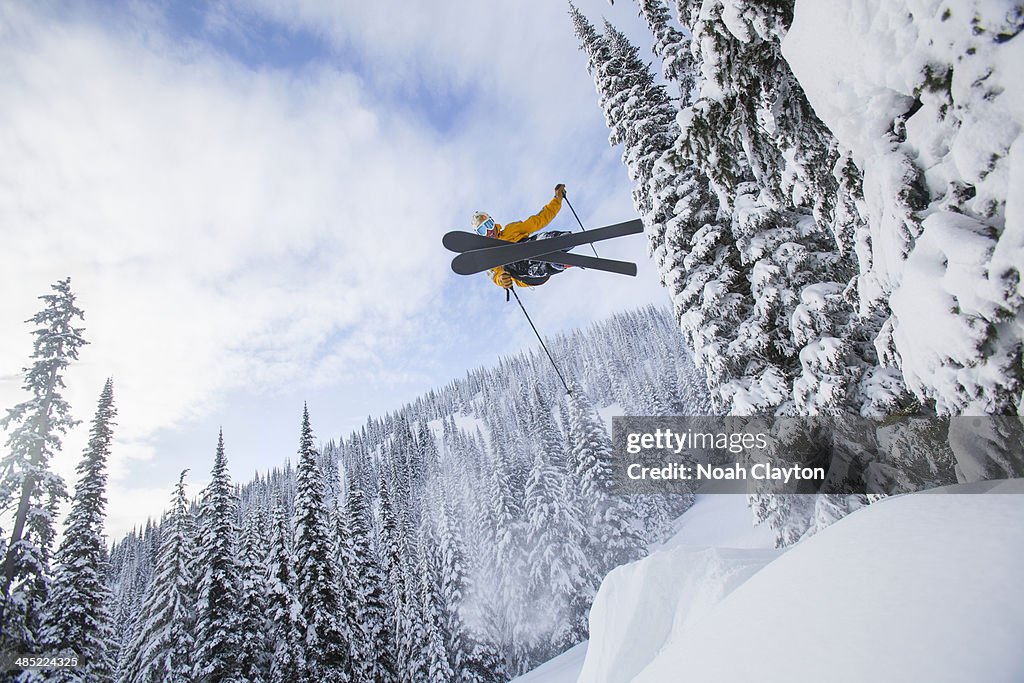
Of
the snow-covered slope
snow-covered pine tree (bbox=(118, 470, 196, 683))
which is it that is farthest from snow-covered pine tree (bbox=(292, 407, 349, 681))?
the snow-covered slope

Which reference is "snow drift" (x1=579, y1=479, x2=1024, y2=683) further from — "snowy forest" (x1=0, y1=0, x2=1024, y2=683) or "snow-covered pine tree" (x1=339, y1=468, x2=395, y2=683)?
"snow-covered pine tree" (x1=339, y1=468, x2=395, y2=683)

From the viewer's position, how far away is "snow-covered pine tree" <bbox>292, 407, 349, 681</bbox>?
19812 millimetres

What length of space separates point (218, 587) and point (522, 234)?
66.3 ft

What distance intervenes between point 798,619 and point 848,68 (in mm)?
3580

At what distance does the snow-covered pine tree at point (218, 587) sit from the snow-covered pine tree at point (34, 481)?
6829 mm

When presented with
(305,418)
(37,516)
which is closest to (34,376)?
(37,516)

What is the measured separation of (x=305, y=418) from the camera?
23.7 metres

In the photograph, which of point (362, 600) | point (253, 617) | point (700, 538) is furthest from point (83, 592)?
point (700, 538)

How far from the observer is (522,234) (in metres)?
10.9

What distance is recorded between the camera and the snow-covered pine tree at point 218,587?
18781 mm

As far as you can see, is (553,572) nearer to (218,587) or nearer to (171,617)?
(218,587)

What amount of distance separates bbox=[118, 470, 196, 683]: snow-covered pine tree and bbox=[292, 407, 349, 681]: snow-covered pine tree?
4.37 m

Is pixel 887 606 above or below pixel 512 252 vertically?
below

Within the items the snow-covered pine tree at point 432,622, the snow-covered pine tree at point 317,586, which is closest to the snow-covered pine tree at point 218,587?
the snow-covered pine tree at point 317,586
